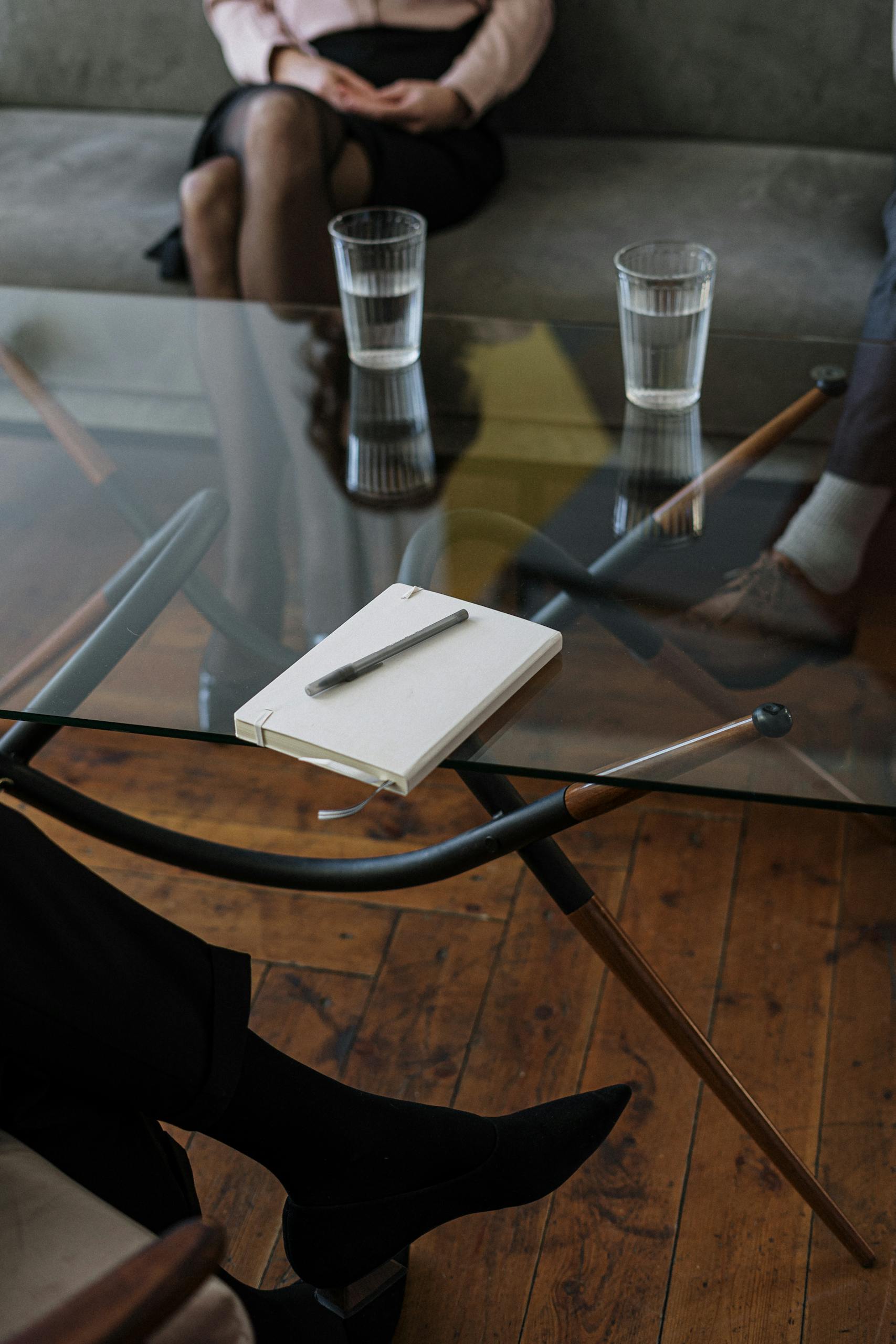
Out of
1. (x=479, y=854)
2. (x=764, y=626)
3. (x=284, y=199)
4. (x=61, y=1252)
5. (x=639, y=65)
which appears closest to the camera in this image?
(x=61, y=1252)

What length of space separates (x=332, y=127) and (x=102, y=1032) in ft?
4.66

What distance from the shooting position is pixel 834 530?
44.9 inches

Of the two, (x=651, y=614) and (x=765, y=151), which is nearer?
(x=651, y=614)

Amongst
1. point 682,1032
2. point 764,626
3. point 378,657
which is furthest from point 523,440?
point 682,1032

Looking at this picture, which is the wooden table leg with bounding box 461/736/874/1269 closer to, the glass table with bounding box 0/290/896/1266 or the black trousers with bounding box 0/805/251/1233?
the glass table with bounding box 0/290/896/1266

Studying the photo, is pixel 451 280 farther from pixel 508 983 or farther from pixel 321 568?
Answer: pixel 508 983

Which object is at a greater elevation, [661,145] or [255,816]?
[661,145]

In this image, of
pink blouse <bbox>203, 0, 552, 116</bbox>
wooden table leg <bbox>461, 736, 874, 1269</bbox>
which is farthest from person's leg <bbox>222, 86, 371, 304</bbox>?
wooden table leg <bbox>461, 736, 874, 1269</bbox>

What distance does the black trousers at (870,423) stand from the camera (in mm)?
1220

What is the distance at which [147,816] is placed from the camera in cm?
146

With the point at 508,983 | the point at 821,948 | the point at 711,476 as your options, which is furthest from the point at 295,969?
the point at 711,476

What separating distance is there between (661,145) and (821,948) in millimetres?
A: 1436

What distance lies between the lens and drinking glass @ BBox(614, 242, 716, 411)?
1.17 meters

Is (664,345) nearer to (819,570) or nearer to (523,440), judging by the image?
(523,440)
